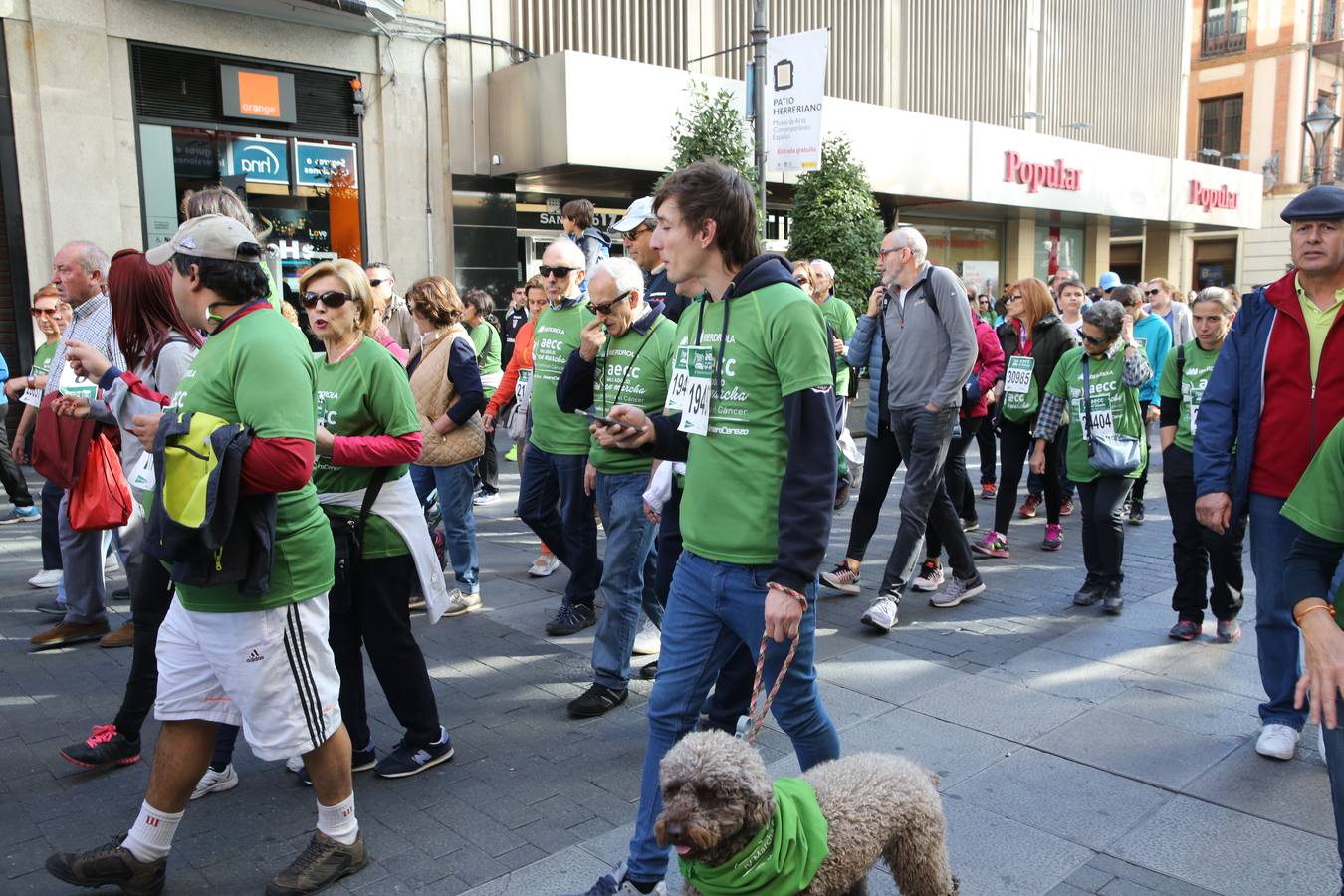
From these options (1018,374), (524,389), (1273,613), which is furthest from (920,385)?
(524,389)

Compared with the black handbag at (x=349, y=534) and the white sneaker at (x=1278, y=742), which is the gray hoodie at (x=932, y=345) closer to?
the white sneaker at (x=1278, y=742)

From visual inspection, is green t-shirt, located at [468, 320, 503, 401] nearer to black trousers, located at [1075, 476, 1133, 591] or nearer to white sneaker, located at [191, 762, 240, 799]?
white sneaker, located at [191, 762, 240, 799]

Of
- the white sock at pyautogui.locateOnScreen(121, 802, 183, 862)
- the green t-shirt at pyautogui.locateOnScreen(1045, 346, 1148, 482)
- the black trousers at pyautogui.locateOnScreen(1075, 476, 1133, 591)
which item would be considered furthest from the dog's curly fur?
the green t-shirt at pyautogui.locateOnScreen(1045, 346, 1148, 482)

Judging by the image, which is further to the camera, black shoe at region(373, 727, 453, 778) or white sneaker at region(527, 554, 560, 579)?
white sneaker at region(527, 554, 560, 579)

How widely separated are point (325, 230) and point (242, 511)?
11.5 metres

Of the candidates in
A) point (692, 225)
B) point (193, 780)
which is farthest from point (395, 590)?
point (692, 225)

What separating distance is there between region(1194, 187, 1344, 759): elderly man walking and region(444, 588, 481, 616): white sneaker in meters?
3.93

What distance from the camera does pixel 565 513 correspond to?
17.7 ft

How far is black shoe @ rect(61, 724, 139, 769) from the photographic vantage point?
3885 millimetres

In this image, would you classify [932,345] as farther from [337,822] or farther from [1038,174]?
[1038,174]

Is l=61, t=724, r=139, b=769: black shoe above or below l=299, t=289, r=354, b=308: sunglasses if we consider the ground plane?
below

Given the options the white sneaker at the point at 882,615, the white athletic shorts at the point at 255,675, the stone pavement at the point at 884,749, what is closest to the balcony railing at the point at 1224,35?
the stone pavement at the point at 884,749

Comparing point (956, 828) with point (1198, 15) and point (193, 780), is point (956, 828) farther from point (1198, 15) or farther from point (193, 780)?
point (1198, 15)

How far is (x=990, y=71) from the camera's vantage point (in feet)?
69.9
